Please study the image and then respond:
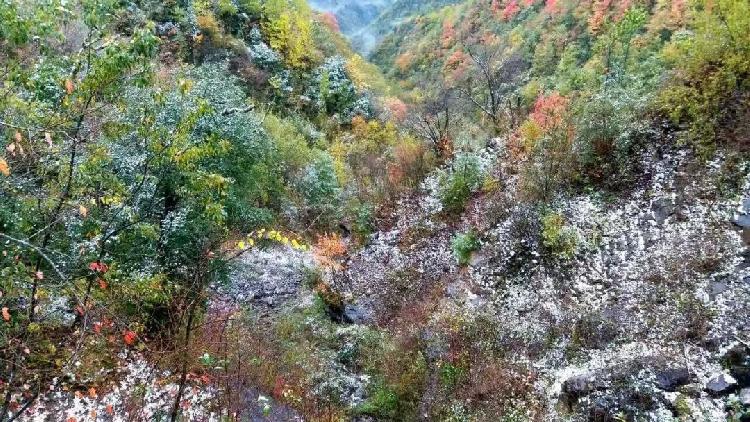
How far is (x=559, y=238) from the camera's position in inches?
390

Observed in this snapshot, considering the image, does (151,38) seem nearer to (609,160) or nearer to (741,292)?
(741,292)

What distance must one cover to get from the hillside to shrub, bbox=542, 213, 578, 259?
0.04 metres

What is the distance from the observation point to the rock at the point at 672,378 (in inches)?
267

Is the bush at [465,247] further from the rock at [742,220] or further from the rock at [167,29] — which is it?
the rock at [167,29]

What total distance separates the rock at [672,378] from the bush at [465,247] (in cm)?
479

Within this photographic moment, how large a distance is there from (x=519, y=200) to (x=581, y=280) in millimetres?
2682

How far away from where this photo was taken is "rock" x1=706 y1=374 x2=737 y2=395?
21.2 ft

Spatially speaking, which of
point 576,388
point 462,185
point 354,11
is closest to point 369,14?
point 354,11

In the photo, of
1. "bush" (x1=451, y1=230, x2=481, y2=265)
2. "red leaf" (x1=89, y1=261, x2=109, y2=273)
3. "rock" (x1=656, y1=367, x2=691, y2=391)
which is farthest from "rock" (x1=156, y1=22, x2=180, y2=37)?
"rock" (x1=656, y1=367, x2=691, y2=391)

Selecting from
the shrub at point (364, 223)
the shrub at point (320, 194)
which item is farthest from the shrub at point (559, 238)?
the shrub at point (320, 194)

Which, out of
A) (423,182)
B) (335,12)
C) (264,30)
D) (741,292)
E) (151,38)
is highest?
(335,12)

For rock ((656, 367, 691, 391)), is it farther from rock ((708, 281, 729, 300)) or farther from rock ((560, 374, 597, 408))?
rock ((708, 281, 729, 300))

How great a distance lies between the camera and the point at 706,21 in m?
10.9

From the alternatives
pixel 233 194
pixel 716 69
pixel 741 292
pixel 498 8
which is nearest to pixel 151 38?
pixel 233 194
